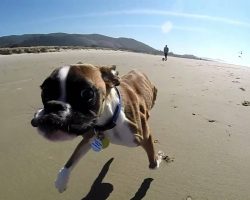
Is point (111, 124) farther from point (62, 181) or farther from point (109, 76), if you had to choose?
point (62, 181)

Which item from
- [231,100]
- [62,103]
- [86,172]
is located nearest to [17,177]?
[86,172]

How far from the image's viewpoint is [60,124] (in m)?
2.72

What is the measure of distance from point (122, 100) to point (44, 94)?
1.13 m

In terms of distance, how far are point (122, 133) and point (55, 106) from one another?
4.13ft

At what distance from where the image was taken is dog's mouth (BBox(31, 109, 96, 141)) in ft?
8.91

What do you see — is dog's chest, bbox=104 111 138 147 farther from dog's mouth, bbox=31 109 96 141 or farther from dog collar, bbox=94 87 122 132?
dog's mouth, bbox=31 109 96 141

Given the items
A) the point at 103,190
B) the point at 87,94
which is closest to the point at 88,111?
the point at 87,94

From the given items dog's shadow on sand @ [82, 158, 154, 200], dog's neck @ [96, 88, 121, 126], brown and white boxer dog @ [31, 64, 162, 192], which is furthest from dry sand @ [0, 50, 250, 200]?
dog's neck @ [96, 88, 121, 126]

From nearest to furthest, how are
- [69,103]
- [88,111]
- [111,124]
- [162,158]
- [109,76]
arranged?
Answer: [69,103]
[88,111]
[109,76]
[111,124]
[162,158]

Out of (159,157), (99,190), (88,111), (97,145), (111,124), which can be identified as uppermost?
(88,111)

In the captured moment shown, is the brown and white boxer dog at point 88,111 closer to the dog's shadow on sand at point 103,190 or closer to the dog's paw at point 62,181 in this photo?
the dog's paw at point 62,181

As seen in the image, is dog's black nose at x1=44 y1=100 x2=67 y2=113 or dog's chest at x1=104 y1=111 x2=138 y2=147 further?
dog's chest at x1=104 y1=111 x2=138 y2=147

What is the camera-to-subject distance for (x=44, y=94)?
10.00ft

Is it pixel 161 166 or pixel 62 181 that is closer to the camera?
pixel 62 181
